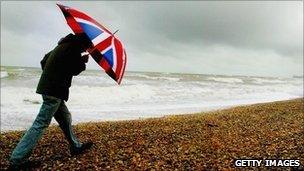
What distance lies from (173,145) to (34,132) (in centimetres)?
340

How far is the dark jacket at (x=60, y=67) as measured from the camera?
23.6 ft

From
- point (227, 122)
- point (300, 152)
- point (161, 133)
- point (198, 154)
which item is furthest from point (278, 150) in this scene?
point (227, 122)

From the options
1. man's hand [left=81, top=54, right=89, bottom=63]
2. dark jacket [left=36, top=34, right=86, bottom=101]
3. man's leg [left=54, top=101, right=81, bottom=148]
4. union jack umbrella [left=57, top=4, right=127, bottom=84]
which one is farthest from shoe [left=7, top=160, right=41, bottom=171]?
union jack umbrella [left=57, top=4, right=127, bottom=84]

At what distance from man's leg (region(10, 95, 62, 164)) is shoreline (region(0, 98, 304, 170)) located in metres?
0.60

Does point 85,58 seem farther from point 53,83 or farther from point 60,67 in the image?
point 53,83

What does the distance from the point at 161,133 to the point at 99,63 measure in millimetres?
4128

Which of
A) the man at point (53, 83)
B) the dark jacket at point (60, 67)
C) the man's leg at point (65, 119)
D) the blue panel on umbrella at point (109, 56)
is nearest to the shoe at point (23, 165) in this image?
the man at point (53, 83)

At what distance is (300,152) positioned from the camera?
28.2 ft

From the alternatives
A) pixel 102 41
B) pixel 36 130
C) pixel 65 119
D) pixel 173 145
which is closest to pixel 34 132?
pixel 36 130

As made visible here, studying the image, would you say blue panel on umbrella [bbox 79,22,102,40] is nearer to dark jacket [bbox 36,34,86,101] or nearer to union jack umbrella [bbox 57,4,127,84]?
union jack umbrella [bbox 57,4,127,84]

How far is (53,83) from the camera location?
7.20 meters

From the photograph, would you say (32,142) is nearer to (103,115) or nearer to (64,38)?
(64,38)

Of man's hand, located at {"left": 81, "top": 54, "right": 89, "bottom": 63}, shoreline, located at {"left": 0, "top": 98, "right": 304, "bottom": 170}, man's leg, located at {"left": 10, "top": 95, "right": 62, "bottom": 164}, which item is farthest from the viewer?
shoreline, located at {"left": 0, "top": 98, "right": 304, "bottom": 170}

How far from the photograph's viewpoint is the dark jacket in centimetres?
721
